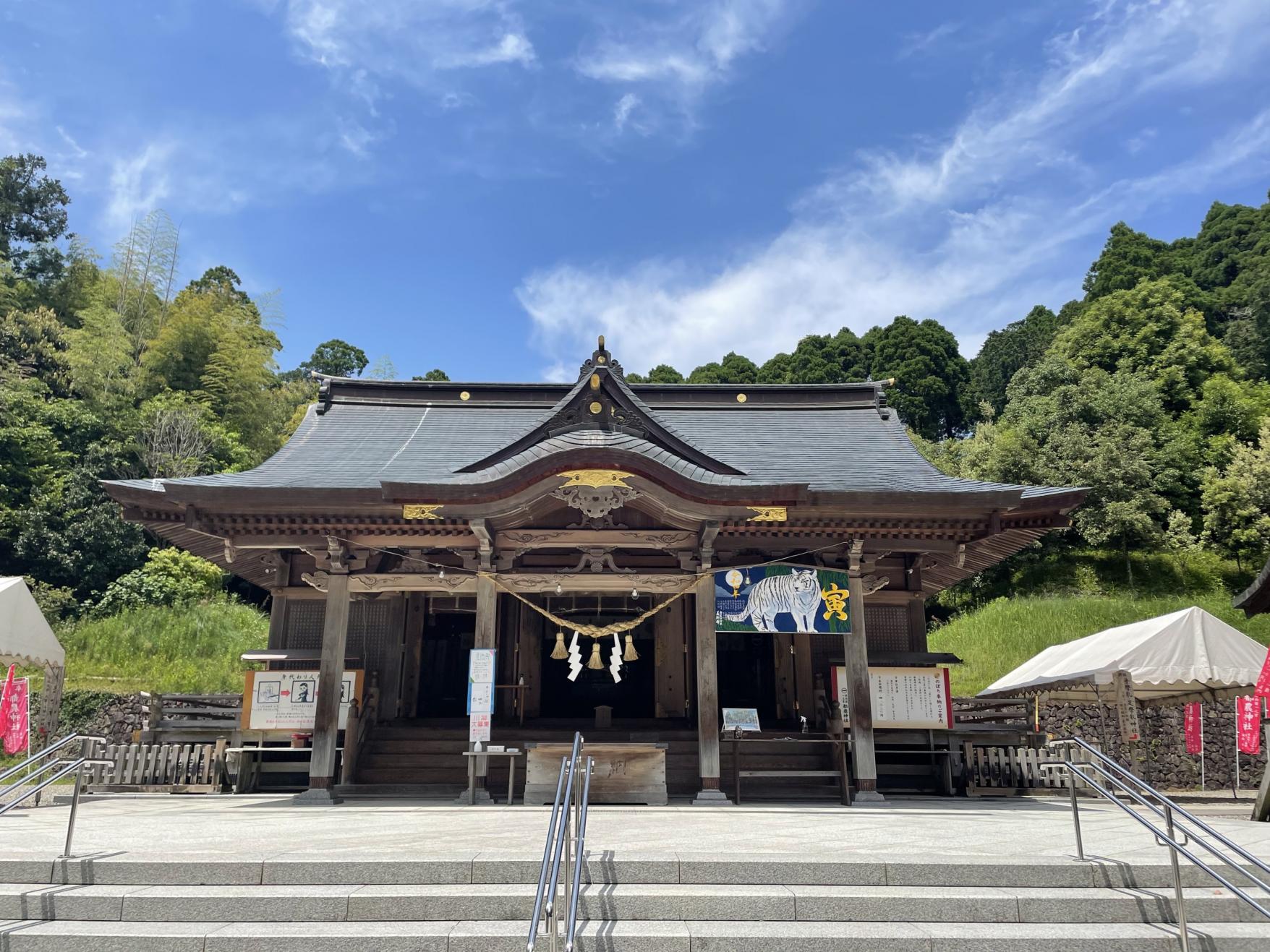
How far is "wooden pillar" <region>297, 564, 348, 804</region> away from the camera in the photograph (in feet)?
34.8

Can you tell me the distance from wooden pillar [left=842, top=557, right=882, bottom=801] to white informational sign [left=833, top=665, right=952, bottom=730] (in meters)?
0.30

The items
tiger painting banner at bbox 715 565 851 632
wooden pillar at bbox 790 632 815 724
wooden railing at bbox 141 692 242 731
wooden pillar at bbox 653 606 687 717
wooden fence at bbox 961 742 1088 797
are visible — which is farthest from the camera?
wooden pillar at bbox 653 606 687 717

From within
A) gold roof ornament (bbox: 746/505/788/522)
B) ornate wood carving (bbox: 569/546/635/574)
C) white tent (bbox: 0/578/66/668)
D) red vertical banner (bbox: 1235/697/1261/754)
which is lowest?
red vertical banner (bbox: 1235/697/1261/754)

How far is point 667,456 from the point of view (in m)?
10.5

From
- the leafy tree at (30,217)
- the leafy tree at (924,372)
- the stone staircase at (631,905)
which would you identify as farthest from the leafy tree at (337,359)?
the stone staircase at (631,905)

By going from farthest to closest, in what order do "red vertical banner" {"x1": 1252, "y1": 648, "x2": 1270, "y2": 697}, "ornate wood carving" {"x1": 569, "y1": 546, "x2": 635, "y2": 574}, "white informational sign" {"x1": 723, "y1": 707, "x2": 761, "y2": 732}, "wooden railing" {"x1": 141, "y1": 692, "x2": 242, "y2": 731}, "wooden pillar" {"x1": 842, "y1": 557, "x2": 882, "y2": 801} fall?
"wooden railing" {"x1": 141, "y1": 692, "x2": 242, "y2": 731} < "ornate wood carving" {"x1": 569, "y1": 546, "x2": 635, "y2": 574} < "white informational sign" {"x1": 723, "y1": 707, "x2": 761, "y2": 732} < "wooden pillar" {"x1": 842, "y1": 557, "x2": 882, "y2": 801} < "red vertical banner" {"x1": 1252, "y1": 648, "x2": 1270, "y2": 697}

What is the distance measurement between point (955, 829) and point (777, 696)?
6689mm

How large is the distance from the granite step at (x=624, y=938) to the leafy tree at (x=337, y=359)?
52509mm

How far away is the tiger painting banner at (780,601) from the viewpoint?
10984 millimetres

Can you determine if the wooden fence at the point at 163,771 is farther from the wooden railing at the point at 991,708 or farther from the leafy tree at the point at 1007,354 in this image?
the leafy tree at the point at 1007,354

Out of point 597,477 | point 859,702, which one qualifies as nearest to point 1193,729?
point 859,702

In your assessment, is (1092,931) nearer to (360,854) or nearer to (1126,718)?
(360,854)

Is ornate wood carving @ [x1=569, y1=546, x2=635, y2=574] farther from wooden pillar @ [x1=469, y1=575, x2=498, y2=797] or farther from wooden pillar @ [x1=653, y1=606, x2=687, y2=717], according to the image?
wooden pillar @ [x1=653, y1=606, x2=687, y2=717]

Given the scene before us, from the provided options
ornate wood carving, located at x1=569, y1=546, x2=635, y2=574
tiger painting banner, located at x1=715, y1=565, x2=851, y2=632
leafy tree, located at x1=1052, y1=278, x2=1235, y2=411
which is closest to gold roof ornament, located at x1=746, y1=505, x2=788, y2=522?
tiger painting banner, located at x1=715, y1=565, x2=851, y2=632
